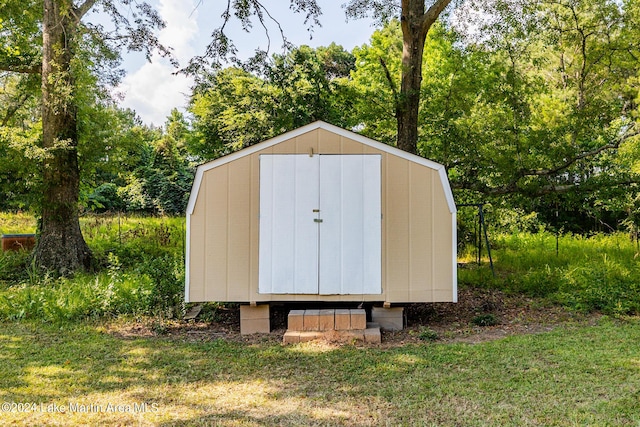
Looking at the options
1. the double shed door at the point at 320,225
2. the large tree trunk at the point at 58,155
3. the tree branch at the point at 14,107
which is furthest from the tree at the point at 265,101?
the tree branch at the point at 14,107

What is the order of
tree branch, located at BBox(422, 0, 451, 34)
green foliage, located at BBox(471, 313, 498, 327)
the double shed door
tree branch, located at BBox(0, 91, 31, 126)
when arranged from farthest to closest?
tree branch, located at BBox(0, 91, 31, 126) → tree branch, located at BBox(422, 0, 451, 34) → green foliage, located at BBox(471, 313, 498, 327) → the double shed door

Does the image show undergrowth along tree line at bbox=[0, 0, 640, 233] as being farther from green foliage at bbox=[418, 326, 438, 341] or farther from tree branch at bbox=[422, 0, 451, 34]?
green foliage at bbox=[418, 326, 438, 341]

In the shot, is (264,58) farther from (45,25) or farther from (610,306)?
(610,306)

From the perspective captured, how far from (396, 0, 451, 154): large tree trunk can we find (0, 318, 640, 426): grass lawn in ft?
13.5

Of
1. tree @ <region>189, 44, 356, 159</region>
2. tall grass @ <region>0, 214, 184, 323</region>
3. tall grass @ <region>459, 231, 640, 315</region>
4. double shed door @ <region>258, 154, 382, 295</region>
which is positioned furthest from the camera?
tree @ <region>189, 44, 356, 159</region>

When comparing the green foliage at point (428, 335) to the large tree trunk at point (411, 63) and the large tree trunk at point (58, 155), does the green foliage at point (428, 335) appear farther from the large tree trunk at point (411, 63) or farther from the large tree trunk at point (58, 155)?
the large tree trunk at point (58, 155)

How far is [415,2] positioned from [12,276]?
8.02 m

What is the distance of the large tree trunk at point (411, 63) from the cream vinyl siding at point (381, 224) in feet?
9.01

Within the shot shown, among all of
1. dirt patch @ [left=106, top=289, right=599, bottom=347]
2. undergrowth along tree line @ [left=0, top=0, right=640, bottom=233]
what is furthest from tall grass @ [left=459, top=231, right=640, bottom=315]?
undergrowth along tree line @ [left=0, top=0, right=640, bottom=233]

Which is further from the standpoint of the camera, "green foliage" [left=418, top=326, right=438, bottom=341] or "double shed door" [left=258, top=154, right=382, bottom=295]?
"double shed door" [left=258, top=154, right=382, bottom=295]

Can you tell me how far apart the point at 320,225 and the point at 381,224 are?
68cm

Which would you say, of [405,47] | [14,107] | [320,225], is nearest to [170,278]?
[320,225]

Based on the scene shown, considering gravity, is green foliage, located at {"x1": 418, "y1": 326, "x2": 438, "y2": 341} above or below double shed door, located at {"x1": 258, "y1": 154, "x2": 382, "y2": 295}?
below

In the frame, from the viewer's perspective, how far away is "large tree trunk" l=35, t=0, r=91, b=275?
7.36m
